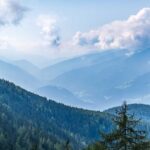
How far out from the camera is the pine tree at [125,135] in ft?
99.9

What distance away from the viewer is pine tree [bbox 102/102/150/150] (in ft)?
99.9

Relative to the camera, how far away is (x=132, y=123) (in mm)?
30641

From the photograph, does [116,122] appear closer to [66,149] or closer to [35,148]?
[66,149]

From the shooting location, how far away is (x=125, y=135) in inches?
1221

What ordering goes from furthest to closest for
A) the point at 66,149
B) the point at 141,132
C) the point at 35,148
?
the point at 35,148 → the point at 66,149 → the point at 141,132

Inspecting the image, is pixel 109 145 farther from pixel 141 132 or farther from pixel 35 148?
pixel 35 148

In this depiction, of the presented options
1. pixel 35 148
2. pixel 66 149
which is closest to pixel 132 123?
pixel 66 149

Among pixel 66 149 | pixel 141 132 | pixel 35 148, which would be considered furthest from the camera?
pixel 35 148

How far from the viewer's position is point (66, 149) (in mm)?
50188

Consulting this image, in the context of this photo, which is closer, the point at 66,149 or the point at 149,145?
the point at 149,145

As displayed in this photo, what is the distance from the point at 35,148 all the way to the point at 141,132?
153 feet

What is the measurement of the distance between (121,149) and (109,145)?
930 mm

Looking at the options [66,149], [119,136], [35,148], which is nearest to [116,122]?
[119,136]

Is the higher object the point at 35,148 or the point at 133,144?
the point at 35,148
